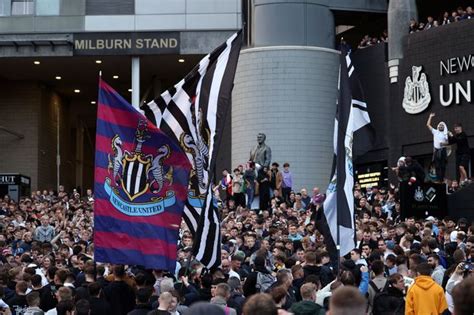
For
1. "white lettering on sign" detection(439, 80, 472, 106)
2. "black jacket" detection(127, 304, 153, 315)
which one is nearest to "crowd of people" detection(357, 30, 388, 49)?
"white lettering on sign" detection(439, 80, 472, 106)

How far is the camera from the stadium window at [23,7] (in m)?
42.4

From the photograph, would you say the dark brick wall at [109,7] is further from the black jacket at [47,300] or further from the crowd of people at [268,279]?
the black jacket at [47,300]

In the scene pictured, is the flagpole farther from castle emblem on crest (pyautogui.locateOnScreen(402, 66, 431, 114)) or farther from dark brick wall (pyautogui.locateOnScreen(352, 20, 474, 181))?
castle emblem on crest (pyautogui.locateOnScreen(402, 66, 431, 114))

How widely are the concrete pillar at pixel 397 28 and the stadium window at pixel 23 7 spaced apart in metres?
14.4

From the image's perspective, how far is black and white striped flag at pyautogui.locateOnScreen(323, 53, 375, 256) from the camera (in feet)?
43.4

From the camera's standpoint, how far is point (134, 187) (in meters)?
12.4

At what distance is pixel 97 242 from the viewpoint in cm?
1197

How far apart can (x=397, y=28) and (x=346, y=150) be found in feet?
78.1

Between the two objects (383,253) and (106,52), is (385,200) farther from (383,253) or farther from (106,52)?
→ (106,52)

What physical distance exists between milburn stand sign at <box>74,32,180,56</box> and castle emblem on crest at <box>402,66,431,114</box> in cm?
1044

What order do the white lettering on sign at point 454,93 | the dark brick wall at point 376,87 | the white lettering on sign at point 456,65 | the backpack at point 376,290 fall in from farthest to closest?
the dark brick wall at point 376,87 < the white lettering on sign at point 456,65 < the white lettering on sign at point 454,93 < the backpack at point 376,290

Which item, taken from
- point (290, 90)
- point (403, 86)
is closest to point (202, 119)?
point (403, 86)

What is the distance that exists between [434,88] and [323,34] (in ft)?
21.0

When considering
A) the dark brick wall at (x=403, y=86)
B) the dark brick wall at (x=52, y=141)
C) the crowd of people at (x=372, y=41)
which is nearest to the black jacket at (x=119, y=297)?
the dark brick wall at (x=403, y=86)
